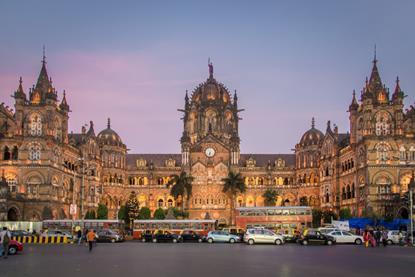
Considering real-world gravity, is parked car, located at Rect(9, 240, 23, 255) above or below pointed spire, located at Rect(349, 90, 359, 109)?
below

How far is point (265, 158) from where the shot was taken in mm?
146125

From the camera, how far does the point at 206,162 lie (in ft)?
426

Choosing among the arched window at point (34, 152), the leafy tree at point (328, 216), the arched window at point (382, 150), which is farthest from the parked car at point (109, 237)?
the leafy tree at point (328, 216)

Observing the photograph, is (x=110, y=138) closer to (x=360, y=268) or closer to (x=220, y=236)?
(x=220, y=236)

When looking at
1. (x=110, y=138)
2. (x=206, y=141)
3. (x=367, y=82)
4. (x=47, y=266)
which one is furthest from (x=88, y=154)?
(x=47, y=266)

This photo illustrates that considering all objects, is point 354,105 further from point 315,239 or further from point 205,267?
point 205,267

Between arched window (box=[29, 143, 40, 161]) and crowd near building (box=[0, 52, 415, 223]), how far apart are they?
0.16 metres

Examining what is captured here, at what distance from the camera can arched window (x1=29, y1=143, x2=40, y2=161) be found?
95.2m

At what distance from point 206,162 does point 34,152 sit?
43612 millimetres

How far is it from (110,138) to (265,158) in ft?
123

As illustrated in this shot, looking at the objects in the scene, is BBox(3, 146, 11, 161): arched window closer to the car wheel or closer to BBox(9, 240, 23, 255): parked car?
BBox(9, 240, 23, 255): parked car

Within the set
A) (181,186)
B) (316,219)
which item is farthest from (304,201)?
(181,186)

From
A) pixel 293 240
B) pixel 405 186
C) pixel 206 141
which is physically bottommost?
pixel 293 240

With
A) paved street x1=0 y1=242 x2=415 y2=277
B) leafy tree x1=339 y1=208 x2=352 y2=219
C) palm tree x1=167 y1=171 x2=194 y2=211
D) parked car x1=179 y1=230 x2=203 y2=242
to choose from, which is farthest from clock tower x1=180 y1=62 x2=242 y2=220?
paved street x1=0 y1=242 x2=415 y2=277
